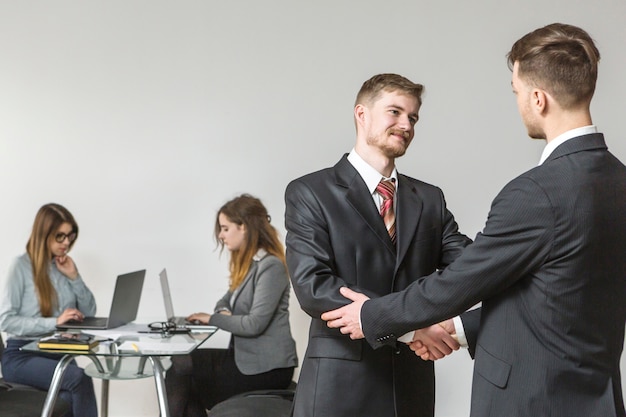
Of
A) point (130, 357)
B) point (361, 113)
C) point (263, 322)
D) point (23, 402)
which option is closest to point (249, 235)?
point (263, 322)

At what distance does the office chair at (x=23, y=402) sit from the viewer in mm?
3577

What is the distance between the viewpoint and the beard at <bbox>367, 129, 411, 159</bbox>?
238 cm

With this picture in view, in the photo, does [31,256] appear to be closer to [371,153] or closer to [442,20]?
[371,153]

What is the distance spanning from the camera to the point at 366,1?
488 centimetres

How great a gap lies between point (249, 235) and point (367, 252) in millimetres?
1944

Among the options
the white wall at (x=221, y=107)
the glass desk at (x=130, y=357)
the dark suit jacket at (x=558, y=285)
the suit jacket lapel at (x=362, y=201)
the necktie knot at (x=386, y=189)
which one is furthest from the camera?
the white wall at (x=221, y=107)

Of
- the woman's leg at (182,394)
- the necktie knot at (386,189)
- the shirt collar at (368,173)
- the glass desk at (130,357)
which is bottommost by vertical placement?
the woman's leg at (182,394)

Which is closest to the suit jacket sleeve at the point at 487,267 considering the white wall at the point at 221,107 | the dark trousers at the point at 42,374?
the dark trousers at the point at 42,374

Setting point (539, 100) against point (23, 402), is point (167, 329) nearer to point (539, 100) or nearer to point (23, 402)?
point (23, 402)

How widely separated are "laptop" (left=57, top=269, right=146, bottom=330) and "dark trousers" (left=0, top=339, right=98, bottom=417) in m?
0.24

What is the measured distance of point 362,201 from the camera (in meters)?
2.32

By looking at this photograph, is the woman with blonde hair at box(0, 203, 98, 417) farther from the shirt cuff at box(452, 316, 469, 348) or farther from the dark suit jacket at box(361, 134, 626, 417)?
the dark suit jacket at box(361, 134, 626, 417)

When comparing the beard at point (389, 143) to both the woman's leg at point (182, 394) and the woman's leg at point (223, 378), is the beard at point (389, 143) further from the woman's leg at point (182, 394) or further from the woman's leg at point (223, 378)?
the woman's leg at point (182, 394)

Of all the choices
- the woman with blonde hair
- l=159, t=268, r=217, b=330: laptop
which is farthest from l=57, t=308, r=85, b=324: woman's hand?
l=159, t=268, r=217, b=330: laptop
